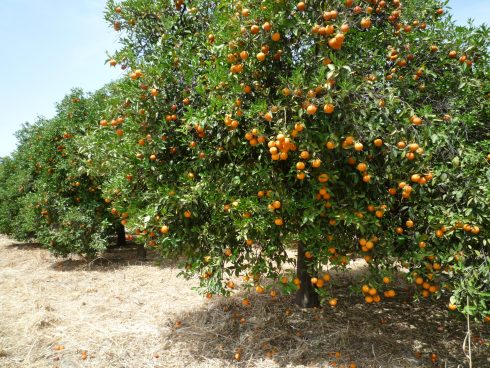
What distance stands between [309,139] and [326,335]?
2.82 meters

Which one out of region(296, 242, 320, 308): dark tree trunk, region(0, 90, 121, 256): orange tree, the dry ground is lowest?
the dry ground

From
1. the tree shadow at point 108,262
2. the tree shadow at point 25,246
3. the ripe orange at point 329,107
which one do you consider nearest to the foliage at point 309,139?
the ripe orange at point 329,107

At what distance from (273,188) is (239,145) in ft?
2.07

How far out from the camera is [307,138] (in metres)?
3.18

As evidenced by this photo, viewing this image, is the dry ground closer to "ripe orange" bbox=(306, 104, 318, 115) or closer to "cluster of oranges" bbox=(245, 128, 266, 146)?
"cluster of oranges" bbox=(245, 128, 266, 146)

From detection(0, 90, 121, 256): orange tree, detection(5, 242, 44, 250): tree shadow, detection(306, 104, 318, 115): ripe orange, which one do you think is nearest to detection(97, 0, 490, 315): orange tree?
detection(306, 104, 318, 115): ripe orange

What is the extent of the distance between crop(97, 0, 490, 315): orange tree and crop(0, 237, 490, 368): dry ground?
3.35 ft

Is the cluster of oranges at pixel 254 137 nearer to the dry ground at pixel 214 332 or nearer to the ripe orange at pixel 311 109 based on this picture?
the ripe orange at pixel 311 109

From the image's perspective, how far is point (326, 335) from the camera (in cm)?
456

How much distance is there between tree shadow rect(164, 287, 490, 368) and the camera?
4.19 meters

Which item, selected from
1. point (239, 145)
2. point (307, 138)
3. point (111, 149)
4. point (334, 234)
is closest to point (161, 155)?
point (111, 149)

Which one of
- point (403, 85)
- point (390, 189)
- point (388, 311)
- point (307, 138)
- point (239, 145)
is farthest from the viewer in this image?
point (388, 311)

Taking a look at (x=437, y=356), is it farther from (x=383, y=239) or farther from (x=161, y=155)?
(x=161, y=155)

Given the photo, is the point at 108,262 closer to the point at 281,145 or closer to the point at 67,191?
the point at 67,191
